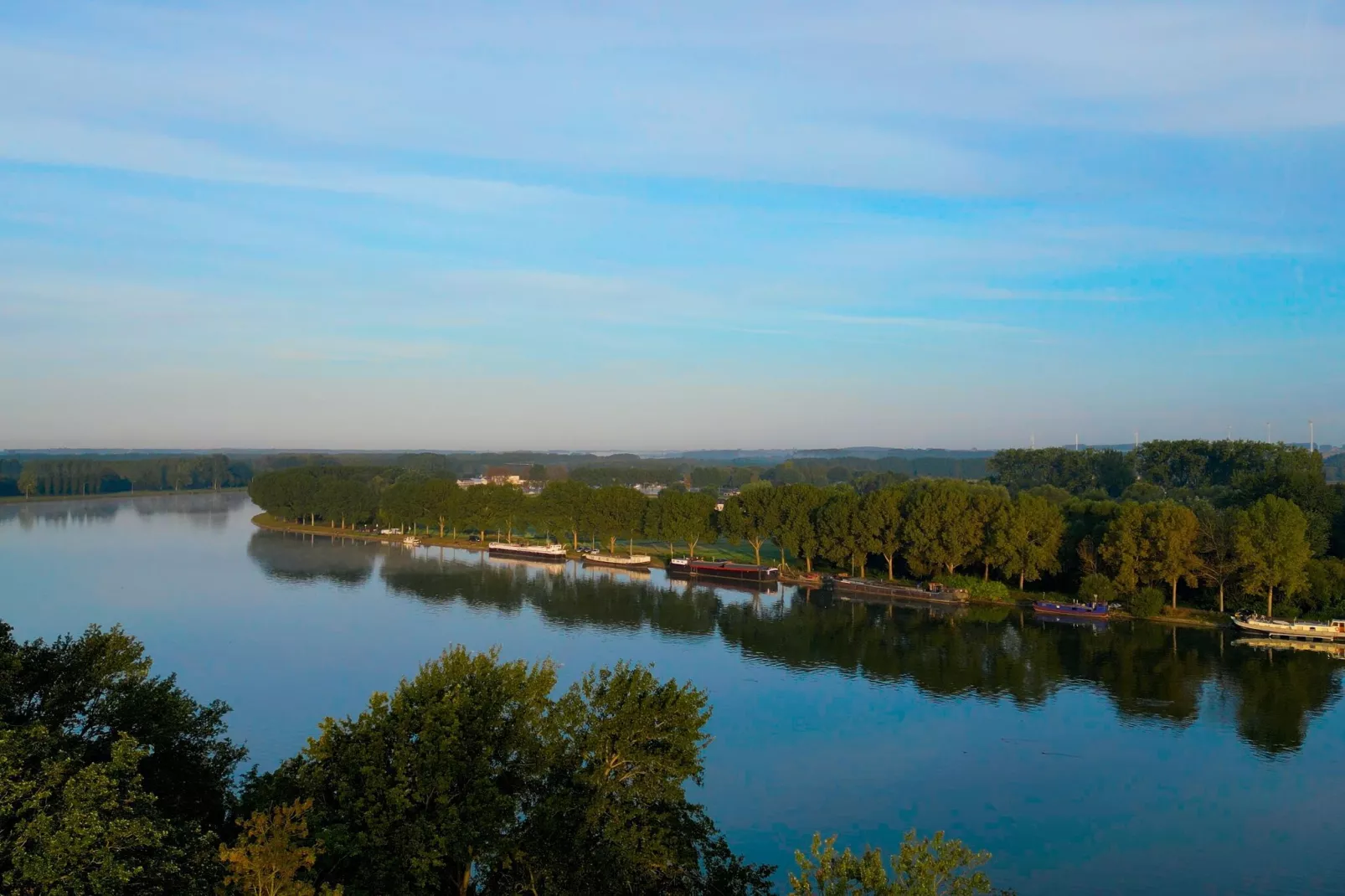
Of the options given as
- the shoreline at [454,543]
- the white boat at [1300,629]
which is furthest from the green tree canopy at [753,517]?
the white boat at [1300,629]

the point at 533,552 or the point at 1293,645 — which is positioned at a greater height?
the point at 533,552

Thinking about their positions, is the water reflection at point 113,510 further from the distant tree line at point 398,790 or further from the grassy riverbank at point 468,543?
the distant tree line at point 398,790

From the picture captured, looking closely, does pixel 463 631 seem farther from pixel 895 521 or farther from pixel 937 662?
pixel 895 521

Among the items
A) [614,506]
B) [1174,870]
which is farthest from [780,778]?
[614,506]

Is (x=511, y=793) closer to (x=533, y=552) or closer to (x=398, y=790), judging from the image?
(x=398, y=790)

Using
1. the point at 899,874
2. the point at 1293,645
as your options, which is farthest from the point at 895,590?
the point at 899,874

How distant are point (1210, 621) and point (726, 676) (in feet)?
64.1

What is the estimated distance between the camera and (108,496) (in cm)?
10450

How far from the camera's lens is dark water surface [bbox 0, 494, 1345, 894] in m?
17.3

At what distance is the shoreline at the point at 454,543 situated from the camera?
35.9 m

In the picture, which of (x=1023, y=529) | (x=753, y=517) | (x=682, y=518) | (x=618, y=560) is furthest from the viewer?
(x=682, y=518)

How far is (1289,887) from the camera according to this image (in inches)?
603

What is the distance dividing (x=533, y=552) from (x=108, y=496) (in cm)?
7314

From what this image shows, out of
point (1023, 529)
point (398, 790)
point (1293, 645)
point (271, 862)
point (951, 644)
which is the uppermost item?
point (1023, 529)
